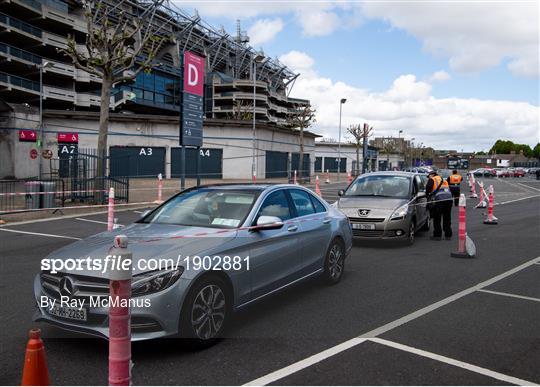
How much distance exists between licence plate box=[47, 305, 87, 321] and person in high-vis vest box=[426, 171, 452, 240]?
9314mm

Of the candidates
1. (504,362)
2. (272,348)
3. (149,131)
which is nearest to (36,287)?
(272,348)

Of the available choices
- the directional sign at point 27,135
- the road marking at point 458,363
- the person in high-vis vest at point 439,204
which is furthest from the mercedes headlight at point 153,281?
the directional sign at point 27,135

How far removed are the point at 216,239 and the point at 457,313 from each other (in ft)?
10.1

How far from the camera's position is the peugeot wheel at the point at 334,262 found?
7020mm

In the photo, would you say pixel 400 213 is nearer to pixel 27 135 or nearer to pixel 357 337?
pixel 357 337

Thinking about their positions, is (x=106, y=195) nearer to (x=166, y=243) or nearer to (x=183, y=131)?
(x=183, y=131)

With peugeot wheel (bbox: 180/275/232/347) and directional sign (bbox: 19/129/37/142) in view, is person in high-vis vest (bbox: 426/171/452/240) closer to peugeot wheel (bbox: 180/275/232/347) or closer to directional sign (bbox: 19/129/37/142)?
peugeot wheel (bbox: 180/275/232/347)

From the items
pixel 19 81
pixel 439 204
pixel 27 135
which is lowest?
pixel 439 204

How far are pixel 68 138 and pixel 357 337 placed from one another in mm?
35678

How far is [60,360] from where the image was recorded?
13.9ft

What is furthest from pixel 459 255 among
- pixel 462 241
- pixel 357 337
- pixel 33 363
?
pixel 33 363

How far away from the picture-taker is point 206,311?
4.55 metres

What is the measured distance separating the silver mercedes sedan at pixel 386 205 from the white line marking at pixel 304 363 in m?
5.64

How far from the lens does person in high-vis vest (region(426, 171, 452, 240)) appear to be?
1157cm
